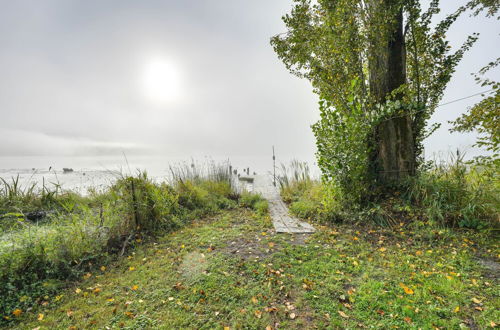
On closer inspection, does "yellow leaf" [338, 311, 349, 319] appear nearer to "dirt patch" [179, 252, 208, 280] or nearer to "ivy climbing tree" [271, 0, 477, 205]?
"dirt patch" [179, 252, 208, 280]

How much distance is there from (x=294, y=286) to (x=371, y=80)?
4395 mm

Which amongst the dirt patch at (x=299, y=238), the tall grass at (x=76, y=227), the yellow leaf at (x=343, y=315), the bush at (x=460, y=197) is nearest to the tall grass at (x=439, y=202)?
the bush at (x=460, y=197)

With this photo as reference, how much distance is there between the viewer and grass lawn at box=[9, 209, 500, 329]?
1.91 metres

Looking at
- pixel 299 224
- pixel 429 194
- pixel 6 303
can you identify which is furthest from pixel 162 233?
pixel 429 194

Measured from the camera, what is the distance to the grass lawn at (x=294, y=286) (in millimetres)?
1909

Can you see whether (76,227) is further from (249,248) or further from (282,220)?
(282,220)

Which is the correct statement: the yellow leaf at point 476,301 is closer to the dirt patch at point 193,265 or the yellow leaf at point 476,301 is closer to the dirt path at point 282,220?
the dirt path at point 282,220

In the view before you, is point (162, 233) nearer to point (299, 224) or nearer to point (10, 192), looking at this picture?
point (299, 224)

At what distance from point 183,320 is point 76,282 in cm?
166

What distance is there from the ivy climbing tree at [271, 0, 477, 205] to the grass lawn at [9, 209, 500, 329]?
1460 millimetres

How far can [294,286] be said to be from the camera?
2371 mm

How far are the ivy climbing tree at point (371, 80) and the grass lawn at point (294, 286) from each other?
1.46 meters

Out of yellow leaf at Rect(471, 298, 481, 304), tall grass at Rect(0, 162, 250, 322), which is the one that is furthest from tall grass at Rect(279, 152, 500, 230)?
tall grass at Rect(0, 162, 250, 322)

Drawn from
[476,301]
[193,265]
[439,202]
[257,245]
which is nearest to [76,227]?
[193,265]
